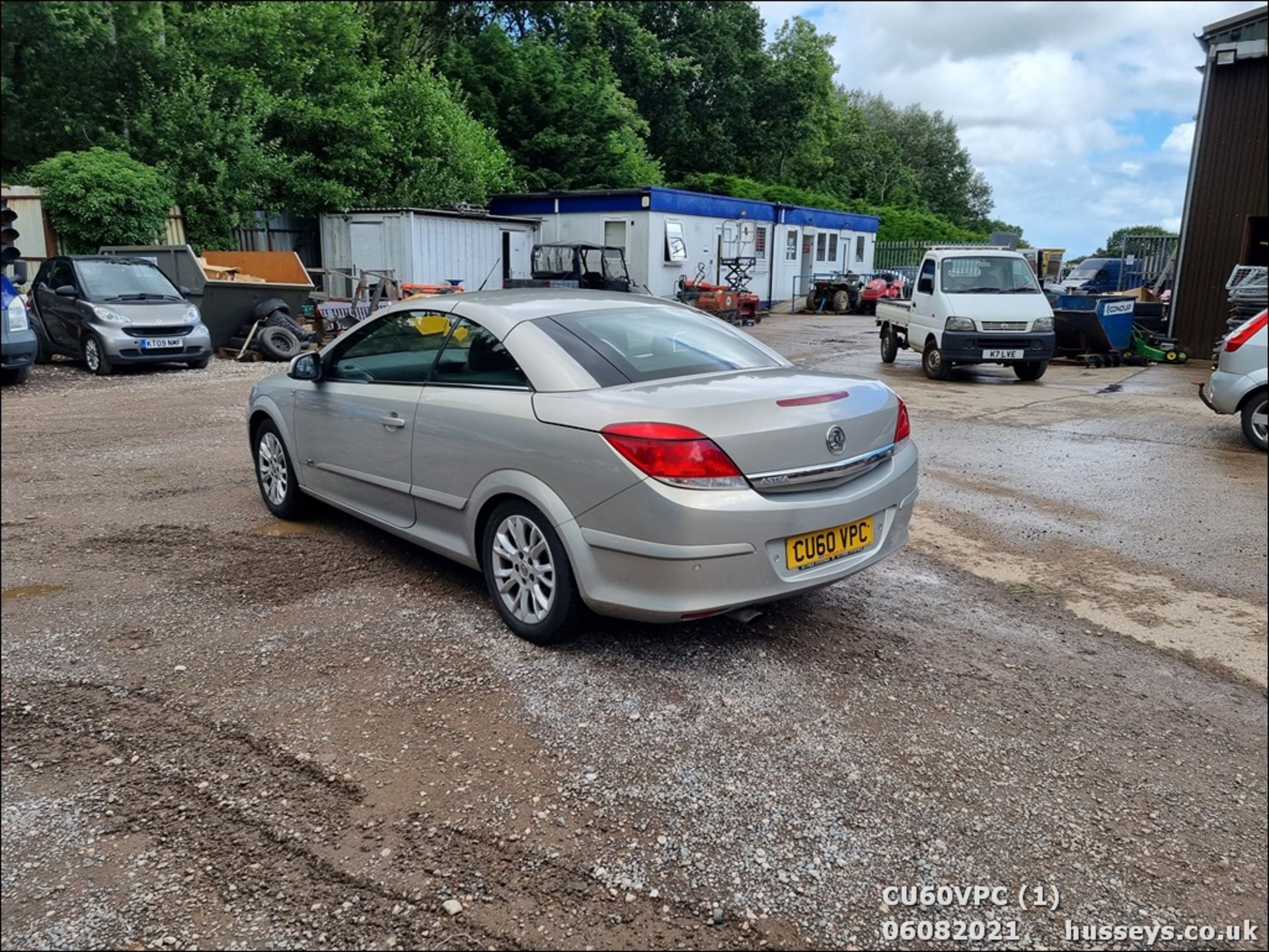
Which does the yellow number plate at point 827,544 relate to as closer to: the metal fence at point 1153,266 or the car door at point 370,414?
the car door at point 370,414

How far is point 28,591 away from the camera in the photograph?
2.00 m

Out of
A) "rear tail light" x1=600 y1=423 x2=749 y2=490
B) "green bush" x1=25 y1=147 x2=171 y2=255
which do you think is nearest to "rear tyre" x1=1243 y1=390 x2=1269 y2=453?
"rear tail light" x1=600 y1=423 x2=749 y2=490

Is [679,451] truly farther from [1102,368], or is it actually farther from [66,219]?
[66,219]

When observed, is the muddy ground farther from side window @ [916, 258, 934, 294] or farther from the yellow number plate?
side window @ [916, 258, 934, 294]

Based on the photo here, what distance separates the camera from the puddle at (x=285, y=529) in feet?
18.2

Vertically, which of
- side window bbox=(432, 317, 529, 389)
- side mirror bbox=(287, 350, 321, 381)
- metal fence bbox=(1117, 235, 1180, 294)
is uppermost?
metal fence bbox=(1117, 235, 1180, 294)

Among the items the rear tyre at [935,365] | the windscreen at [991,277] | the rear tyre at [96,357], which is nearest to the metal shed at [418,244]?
the rear tyre at [96,357]

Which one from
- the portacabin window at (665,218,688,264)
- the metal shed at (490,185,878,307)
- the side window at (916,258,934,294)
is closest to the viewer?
the side window at (916,258,934,294)

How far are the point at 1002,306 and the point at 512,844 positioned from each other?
42.7ft

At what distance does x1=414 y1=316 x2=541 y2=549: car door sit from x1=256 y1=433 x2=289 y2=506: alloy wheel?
159 centimetres

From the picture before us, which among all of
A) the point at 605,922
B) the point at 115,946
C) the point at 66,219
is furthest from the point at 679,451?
the point at 66,219

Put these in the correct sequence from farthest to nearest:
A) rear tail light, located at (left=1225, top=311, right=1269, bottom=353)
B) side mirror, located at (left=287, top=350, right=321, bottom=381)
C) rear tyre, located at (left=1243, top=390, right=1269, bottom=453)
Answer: rear tyre, located at (left=1243, top=390, right=1269, bottom=453) → rear tail light, located at (left=1225, top=311, right=1269, bottom=353) → side mirror, located at (left=287, top=350, right=321, bottom=381)

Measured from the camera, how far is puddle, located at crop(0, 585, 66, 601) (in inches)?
45.1

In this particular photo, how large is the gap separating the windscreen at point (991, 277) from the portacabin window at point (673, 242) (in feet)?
42.2
